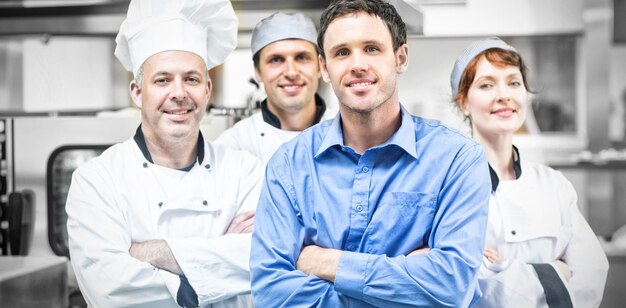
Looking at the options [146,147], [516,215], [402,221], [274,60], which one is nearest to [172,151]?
[146,147]

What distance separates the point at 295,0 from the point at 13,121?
39.7 inches

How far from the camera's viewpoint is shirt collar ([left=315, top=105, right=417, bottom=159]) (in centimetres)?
163

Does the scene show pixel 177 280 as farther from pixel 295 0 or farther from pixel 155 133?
pixel 295 0

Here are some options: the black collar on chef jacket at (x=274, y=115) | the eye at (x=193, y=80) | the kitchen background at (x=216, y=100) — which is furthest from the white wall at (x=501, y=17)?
the eye at (x=193, y=80)

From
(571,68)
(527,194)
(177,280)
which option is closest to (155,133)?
(177,280)

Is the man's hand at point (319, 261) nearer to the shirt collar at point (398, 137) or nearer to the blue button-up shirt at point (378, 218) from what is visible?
the blue button-up shirt at point (378, 218)

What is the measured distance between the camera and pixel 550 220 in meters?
1.90

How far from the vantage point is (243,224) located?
6.17 ft

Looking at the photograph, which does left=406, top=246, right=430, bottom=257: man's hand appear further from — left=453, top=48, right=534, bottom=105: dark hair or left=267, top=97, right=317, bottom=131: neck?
left=267, top=97, right=317, bottom=131: neck

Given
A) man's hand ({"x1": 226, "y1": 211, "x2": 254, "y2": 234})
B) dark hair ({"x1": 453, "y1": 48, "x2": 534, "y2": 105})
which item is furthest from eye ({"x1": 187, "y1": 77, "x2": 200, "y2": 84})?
dark hair ({"x1": 453, "y1": 48, "x2": 534, "y2": 105})

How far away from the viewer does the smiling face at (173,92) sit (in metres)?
1.82

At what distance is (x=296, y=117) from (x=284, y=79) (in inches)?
4.6

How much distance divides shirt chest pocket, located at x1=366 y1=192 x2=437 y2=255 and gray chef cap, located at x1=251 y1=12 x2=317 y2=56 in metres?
0.59

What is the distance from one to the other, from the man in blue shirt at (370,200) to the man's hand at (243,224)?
0.20 m
